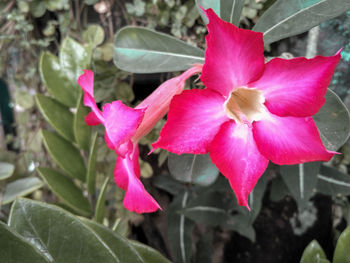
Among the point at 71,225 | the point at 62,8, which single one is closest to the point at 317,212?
the point at 71,225

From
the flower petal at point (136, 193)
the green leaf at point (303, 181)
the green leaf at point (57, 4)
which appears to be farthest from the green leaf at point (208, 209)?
the green leaf at point (57, 4)

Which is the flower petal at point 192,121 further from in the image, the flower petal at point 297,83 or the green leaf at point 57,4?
the green leaf at point 57,4

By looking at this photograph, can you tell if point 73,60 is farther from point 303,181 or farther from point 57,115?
point 303,181

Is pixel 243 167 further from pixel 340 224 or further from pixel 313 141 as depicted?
pixel 340 224

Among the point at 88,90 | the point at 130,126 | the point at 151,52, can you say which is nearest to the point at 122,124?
the point at 130,126

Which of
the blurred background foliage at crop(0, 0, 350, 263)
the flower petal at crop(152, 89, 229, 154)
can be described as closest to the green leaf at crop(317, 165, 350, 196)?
the blurred background foliage at crop(0, 0, 350, 263)

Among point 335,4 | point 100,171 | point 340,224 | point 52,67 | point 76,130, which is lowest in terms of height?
point 340,224

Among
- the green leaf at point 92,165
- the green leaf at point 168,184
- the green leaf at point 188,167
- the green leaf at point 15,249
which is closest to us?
the green leaf at point 15,249

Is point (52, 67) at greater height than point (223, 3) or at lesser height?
lesser
